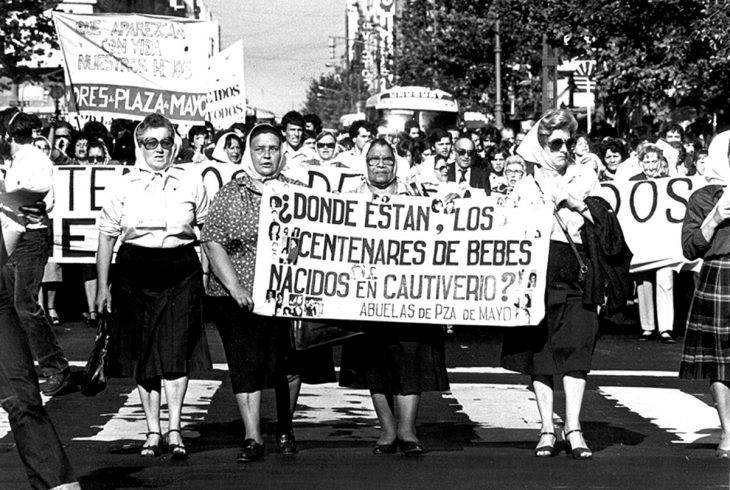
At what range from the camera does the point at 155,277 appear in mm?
9406

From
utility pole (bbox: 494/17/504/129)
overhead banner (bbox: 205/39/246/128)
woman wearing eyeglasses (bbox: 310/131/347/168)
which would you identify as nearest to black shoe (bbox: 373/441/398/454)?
woman wearing eyeglasses (bbox: 310/131/347/168)

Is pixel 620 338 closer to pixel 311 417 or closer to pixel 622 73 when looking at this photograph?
pixel 311 417

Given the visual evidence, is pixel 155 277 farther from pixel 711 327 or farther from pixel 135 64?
pixel 135 64

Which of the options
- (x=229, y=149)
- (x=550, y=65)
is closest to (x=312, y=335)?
(x=229, y=149)

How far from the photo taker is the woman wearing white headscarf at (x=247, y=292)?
9.27m

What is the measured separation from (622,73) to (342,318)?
1720 centimetres

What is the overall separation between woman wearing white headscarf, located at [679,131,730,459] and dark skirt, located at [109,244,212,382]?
8.88ft

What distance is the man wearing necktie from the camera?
17875 mm

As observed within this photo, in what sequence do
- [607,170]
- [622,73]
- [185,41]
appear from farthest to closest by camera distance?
[622,73], [185,41], [607,170]

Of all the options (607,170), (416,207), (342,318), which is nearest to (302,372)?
(342,318)

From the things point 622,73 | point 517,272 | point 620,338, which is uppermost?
point 622,73

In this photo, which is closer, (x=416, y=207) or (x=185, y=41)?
(x=416, y=207)

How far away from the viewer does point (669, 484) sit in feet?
27.2

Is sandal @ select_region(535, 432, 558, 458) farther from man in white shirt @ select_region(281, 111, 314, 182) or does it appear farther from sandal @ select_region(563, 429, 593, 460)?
man in white shirt @ select_region(281, 111, 314, 182)
